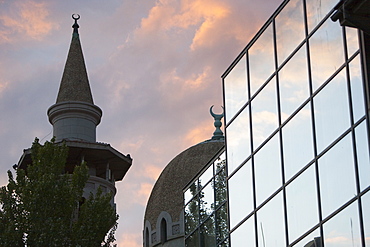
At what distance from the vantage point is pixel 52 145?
97.7 feet


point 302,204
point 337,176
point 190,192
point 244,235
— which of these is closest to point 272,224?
point 302,204

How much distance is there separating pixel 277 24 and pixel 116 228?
12848 mm

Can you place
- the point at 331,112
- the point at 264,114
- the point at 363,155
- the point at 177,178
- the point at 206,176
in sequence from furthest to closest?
1. the point at 177,178
2. the point at 206,176
3. the point at 264,114
4. the point at 331,112
5. the point at 363,155

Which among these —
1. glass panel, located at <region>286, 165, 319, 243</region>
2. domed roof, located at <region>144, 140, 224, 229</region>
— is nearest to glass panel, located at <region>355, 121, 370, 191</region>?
glass panel, located at <region>286, 165, 319, 243</region>

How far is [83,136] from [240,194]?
741 inches

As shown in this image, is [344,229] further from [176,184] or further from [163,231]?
[163,231]

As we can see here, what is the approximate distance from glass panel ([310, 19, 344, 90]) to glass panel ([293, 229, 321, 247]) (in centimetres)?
325

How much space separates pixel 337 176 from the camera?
15859 millimetres

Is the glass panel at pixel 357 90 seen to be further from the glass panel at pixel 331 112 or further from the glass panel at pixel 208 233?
the glass panel at pixel 208 233

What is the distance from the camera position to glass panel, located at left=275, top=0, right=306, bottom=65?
18.4 meters

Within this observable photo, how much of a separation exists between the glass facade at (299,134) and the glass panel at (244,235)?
0.03 meters

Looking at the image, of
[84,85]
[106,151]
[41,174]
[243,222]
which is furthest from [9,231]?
[84,85]

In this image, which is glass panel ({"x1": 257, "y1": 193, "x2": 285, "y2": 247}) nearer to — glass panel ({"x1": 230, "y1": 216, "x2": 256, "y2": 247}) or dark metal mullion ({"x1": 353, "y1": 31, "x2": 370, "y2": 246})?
glass panel ({"x1": 230, "y1": 216, "x2": 256, "y2": 247})

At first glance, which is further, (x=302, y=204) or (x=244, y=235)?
(x=244, y=235)
